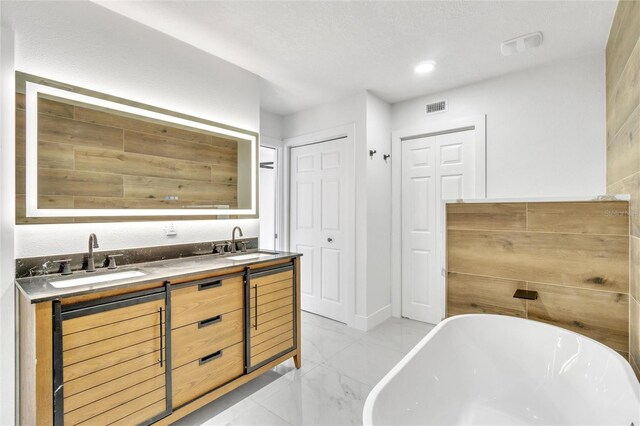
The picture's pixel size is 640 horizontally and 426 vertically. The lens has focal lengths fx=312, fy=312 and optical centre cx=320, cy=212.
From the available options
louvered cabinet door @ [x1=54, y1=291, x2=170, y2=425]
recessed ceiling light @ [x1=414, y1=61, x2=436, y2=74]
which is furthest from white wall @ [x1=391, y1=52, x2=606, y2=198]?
louvered cabinet door @ [x1=54, y1=291, x2=170, y2=425]

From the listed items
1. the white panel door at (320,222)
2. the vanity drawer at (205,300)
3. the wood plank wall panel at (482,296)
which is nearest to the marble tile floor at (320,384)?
the white panel door at (320,222)

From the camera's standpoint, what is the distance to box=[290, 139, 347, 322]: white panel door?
11.6 ft

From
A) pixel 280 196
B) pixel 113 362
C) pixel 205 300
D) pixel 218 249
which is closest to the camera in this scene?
pixel 113 362

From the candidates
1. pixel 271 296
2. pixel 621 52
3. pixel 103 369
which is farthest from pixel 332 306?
pixel 621 52

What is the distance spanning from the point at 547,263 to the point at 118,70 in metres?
3.06

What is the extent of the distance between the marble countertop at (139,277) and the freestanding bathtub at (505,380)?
1.18 meters

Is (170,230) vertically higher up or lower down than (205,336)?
higher up

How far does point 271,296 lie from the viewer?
89.7 inches

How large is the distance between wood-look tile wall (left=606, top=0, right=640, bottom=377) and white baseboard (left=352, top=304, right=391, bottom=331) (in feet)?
6.61

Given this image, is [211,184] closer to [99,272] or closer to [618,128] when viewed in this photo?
[99,272]

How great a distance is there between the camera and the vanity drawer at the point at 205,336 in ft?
5.79

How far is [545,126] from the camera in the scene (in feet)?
8.98

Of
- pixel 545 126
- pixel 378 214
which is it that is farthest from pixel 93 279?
pixel 545 126

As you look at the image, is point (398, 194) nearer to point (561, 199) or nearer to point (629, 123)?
point (561, 199)
